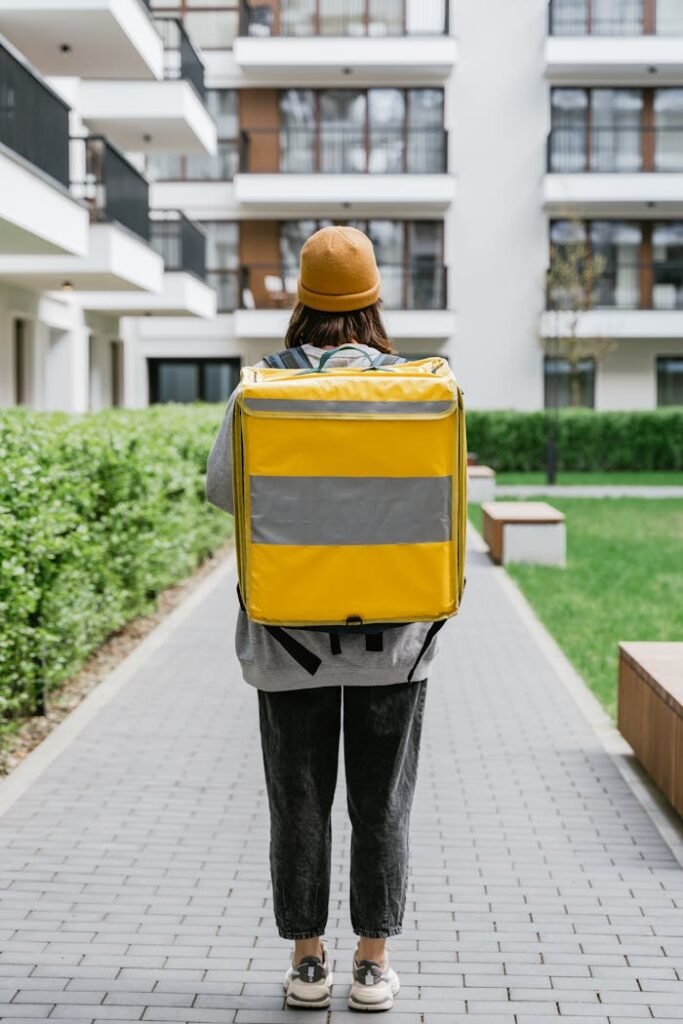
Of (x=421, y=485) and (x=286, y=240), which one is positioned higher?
(x=286, y=240)

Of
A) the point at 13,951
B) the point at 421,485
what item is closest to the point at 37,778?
the point at 13,951

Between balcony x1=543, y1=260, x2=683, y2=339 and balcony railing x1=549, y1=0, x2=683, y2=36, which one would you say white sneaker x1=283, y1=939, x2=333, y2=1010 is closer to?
balcony x1=543, y1=260, x2=683, y2=339

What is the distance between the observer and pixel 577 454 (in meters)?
32.5

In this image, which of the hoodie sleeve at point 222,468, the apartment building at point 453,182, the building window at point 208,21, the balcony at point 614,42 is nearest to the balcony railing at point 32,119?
the hoodie sleeve at point 222,468

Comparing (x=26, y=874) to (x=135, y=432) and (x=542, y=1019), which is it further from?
(x=135, y=432)

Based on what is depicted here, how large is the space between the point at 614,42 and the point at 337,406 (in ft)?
121

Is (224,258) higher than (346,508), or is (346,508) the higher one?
(224,258)

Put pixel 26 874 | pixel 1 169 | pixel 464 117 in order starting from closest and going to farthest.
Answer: pixel 26 874
pixel 1 169
pixel 464 117

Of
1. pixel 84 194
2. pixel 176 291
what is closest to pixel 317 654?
pixel 84 194

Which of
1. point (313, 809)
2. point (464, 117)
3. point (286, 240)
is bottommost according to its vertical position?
point (313, 809)

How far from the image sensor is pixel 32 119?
16375 millimetres

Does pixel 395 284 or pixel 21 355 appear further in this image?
pixel 395 284

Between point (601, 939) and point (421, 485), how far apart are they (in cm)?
186

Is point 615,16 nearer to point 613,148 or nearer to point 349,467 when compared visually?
point 613,148
